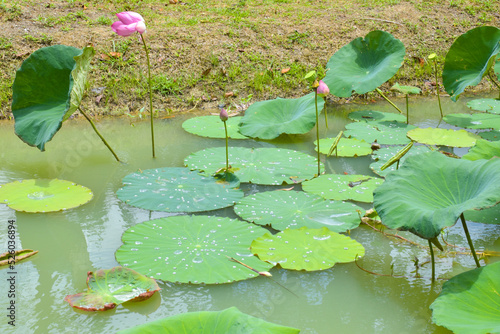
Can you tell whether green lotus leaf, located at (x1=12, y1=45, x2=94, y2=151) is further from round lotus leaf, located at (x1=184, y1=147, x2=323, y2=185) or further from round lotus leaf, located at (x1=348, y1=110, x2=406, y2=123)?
round lotus leaf, located at (x1=348, y1=110, x2=406, y2=123)

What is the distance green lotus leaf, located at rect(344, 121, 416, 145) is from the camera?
3.69m

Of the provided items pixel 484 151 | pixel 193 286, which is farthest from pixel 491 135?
pixel 193 286

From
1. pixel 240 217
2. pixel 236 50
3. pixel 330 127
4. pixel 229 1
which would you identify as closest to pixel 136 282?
pixel 240 217

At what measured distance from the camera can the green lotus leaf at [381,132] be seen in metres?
3.69

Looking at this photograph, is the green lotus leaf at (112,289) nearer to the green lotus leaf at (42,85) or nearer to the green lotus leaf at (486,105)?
the green lotus leaf at (42,85)

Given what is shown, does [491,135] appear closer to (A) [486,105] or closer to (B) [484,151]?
(A) [486,105]

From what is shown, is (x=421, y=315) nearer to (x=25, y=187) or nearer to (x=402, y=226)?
(x=402, y=226)

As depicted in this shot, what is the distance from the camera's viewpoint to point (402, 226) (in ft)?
5.77

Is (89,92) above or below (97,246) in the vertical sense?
above

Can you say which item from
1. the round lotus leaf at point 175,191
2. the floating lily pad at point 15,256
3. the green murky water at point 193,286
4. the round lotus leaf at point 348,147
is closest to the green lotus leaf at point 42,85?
the green murky water at point 193,286

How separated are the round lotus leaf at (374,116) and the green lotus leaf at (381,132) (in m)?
0.15

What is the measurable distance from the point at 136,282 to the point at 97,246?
434 millimetres

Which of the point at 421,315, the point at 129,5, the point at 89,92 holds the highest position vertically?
the point at 129,5

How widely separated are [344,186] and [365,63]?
1777mm
